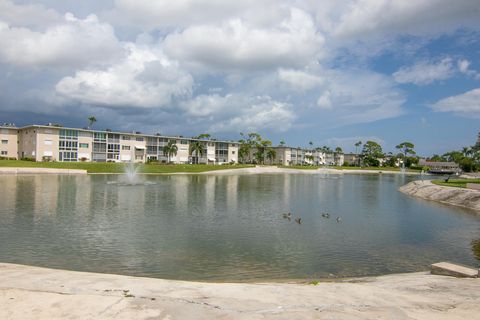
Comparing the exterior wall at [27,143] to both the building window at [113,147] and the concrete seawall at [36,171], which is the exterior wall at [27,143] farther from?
the concrete seawall at [36,171]

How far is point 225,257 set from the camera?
18594mm

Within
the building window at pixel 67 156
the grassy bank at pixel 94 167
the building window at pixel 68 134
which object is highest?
the building window at pixel 68 134

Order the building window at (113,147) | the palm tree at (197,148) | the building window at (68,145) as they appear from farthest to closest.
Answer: the palm tree at (197,148), the building window at (113,147), the building window at (68,145)

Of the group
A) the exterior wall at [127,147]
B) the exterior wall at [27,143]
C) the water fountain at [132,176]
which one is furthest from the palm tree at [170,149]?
the exterior wall at [27,143]

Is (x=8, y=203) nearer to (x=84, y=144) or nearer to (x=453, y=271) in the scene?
(x=453, y=271)

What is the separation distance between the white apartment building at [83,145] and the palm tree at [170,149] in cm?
107

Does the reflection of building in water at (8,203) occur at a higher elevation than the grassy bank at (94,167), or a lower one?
lower

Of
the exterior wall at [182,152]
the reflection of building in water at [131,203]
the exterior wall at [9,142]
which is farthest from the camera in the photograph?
the exterior wall at [182,152]

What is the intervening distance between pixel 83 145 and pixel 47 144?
11.5 m

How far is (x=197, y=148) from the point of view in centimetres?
14412

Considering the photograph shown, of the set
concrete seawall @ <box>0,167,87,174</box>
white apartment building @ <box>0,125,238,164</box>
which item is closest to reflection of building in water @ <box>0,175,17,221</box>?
concrete seawall @ <box>0,167,87,174</box>

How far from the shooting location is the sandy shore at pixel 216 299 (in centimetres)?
857

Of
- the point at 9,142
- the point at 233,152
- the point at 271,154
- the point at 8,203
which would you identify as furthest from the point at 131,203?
the point at 271,154

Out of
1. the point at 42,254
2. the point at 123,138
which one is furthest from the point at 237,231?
the point at 123,138
